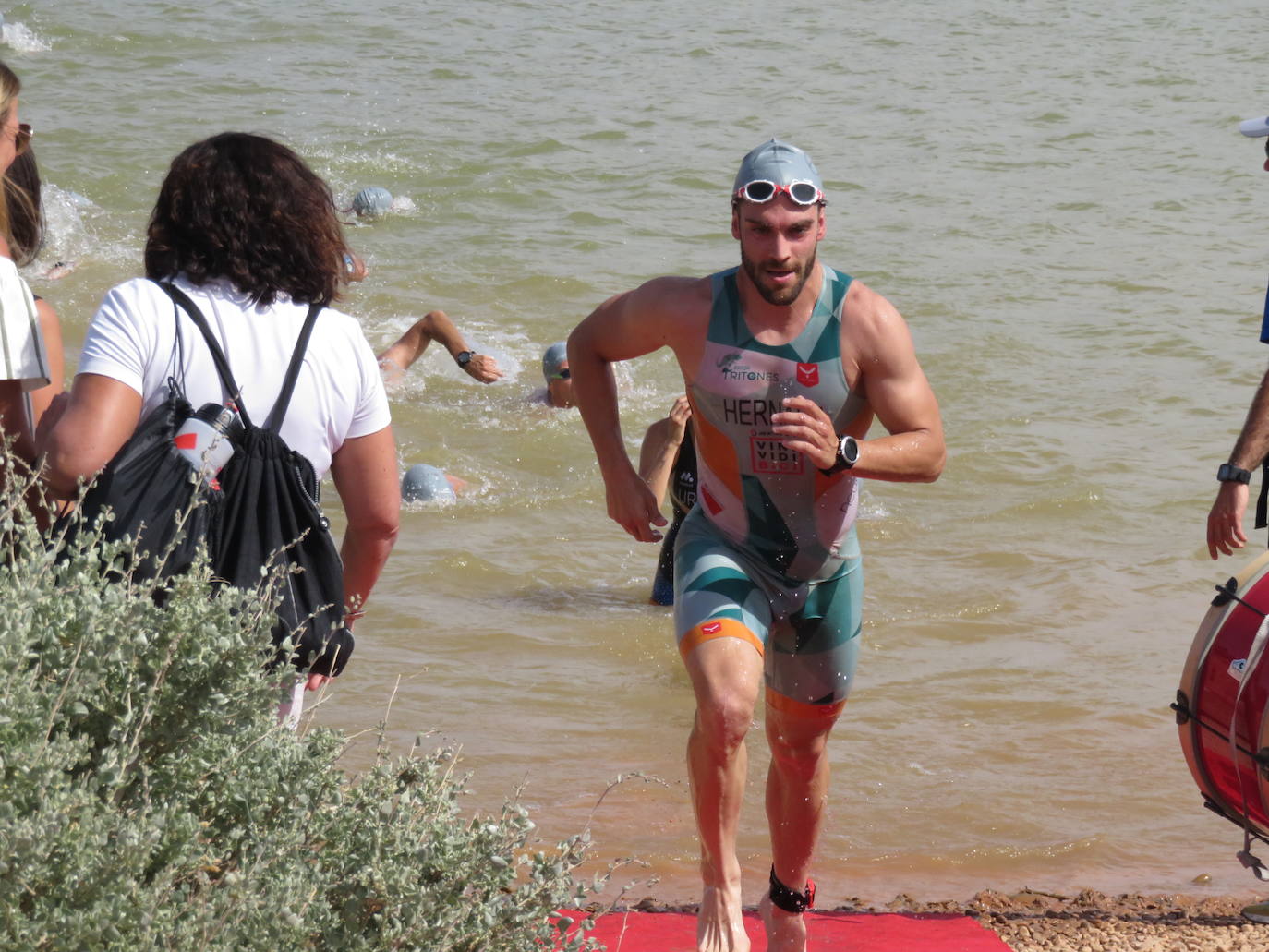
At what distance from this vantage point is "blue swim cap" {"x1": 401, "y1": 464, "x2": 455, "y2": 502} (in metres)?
9.70

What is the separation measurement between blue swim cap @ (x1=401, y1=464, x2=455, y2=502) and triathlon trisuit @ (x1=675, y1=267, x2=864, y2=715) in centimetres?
517

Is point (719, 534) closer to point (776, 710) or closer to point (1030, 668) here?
point (776, 710)

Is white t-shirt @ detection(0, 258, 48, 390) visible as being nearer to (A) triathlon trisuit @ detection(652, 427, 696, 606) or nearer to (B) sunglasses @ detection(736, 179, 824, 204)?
(B) sunglasses @ detection(736, 179, 824, 204)

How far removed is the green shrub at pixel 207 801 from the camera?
2.42 meters

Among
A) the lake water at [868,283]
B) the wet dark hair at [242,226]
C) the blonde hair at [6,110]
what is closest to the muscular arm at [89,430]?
the wet dark hair at [242,226]

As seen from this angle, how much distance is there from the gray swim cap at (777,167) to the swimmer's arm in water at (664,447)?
2.51 m

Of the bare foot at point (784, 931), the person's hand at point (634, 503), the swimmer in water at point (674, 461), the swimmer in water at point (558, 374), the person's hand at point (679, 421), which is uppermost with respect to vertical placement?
the person's hand at point (634, 503)

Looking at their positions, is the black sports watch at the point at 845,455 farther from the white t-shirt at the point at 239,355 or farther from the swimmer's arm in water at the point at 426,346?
the swimmer's arm in water at the point at 426,346

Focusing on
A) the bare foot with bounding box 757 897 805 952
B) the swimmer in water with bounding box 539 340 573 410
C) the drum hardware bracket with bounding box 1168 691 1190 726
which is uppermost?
the drum hardware bracket with bounding box 1168 691 1190 726

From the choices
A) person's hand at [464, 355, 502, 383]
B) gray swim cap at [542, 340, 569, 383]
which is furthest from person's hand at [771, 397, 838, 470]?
gray swim cap at [542, 340, 569, 383]

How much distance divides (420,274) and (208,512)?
11878 millimetres

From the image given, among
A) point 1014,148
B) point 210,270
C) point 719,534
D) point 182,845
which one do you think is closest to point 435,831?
point 182,845

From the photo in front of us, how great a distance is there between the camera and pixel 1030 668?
764 cm

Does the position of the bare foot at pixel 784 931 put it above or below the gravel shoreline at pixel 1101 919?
above
